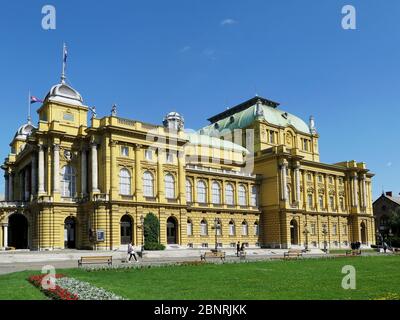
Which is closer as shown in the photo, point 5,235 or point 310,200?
point 5,235

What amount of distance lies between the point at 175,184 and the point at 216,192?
1189 centimetres

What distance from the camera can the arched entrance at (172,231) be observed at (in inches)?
2628

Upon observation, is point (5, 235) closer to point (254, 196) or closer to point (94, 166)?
point (94, 166)

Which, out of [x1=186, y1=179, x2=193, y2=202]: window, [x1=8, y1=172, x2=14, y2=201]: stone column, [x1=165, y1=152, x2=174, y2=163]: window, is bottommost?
[x1=186, y1=179, x2=193, y2=202]: window

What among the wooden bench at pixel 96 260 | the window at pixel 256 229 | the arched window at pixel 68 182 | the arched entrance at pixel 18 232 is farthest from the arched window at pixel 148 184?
the wooden bench at pixel 96 260

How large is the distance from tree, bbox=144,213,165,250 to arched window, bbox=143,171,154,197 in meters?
3.58

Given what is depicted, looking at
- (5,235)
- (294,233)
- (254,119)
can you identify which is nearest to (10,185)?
(5,235)

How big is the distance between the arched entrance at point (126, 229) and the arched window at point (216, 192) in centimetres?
1890

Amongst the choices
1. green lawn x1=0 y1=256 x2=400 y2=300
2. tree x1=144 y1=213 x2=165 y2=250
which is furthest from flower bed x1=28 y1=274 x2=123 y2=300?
tree x1=144 y1=213 x2=165 y2=250

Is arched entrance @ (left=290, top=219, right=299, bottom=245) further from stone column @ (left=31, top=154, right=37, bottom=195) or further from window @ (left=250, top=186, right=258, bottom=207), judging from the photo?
stone column @ (left=31, top=154, right=37, bottom=195)

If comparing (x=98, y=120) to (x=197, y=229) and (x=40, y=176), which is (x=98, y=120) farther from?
(x=197, y=229)

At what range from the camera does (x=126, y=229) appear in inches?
A: 2473

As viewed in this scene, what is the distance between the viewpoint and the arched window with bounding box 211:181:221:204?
78.3m

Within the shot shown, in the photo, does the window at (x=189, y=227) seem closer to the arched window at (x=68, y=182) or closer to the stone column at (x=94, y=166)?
the stone column at (x=94, y=166)
